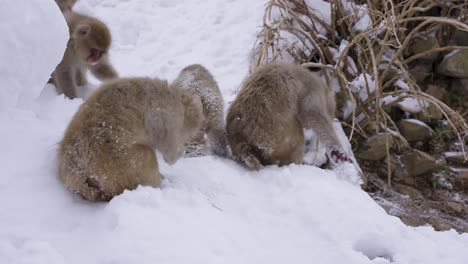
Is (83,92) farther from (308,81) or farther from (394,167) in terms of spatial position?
(394,167)

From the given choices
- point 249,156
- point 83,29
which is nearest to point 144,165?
point 249,156

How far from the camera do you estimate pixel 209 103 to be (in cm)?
386

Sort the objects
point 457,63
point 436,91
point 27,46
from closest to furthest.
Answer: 1. point 27,46
2. point 457,63
3. point 436,91

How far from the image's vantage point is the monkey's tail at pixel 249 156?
3.49 m

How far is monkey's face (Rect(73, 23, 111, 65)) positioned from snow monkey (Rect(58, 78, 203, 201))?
61.2 inches

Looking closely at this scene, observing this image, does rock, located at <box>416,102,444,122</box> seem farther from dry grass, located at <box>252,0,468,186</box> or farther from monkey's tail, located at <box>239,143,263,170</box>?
monkey's tail, located at <box>239,143,263,170</box>

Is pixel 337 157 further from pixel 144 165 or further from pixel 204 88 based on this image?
pixel 144 165

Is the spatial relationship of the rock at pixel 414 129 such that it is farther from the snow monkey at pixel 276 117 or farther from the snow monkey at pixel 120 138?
the snow monkey at pixel 120 138

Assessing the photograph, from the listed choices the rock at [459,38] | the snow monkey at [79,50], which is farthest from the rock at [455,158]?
the snow monkey at [79,50]

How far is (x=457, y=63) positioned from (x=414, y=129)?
1174 mm

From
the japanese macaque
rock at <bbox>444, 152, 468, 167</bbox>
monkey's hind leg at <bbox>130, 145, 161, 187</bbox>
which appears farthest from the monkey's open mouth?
rock at <bbox>444, 152, 468, 167</bbox>

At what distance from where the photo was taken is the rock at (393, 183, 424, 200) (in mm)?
5688

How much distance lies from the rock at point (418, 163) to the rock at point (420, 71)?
1.21m

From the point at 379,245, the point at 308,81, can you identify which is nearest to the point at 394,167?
the point at 308,81
